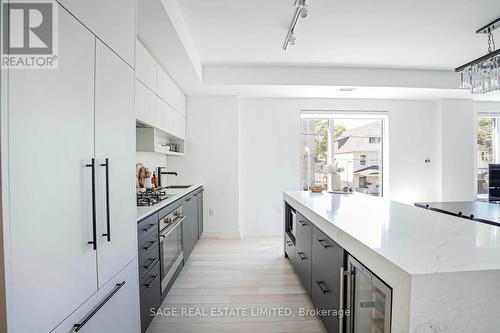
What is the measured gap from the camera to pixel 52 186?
865mm

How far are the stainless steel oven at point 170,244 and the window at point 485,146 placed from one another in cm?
578

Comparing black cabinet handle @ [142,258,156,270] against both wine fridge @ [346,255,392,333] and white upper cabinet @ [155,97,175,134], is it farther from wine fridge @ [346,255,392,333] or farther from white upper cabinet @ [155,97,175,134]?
white upper cabinet @ [155,97,175,134]

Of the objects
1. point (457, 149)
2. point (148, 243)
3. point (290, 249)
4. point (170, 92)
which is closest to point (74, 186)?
point (148, 243)

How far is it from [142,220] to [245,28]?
2288 millimetres

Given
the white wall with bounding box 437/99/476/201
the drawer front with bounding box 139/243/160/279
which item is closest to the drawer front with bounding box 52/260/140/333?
the drawer front with bounding box 139/243/160/279

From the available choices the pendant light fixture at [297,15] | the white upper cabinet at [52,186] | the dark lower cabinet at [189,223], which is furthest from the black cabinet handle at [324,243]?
the pendant light fixture at [297,15]

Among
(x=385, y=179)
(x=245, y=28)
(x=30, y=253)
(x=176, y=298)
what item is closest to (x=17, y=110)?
(x=30, y=253)

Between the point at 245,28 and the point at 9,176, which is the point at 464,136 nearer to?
the point at 245,28

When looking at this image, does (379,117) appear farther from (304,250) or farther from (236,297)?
(236,297)

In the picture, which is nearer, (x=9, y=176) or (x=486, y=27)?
(x=9, y=176)

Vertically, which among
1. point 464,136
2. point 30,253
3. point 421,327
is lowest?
point 421,327

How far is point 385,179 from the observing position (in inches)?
198

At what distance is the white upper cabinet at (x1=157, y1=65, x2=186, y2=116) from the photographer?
123 inches

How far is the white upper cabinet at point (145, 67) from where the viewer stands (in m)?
2.41
